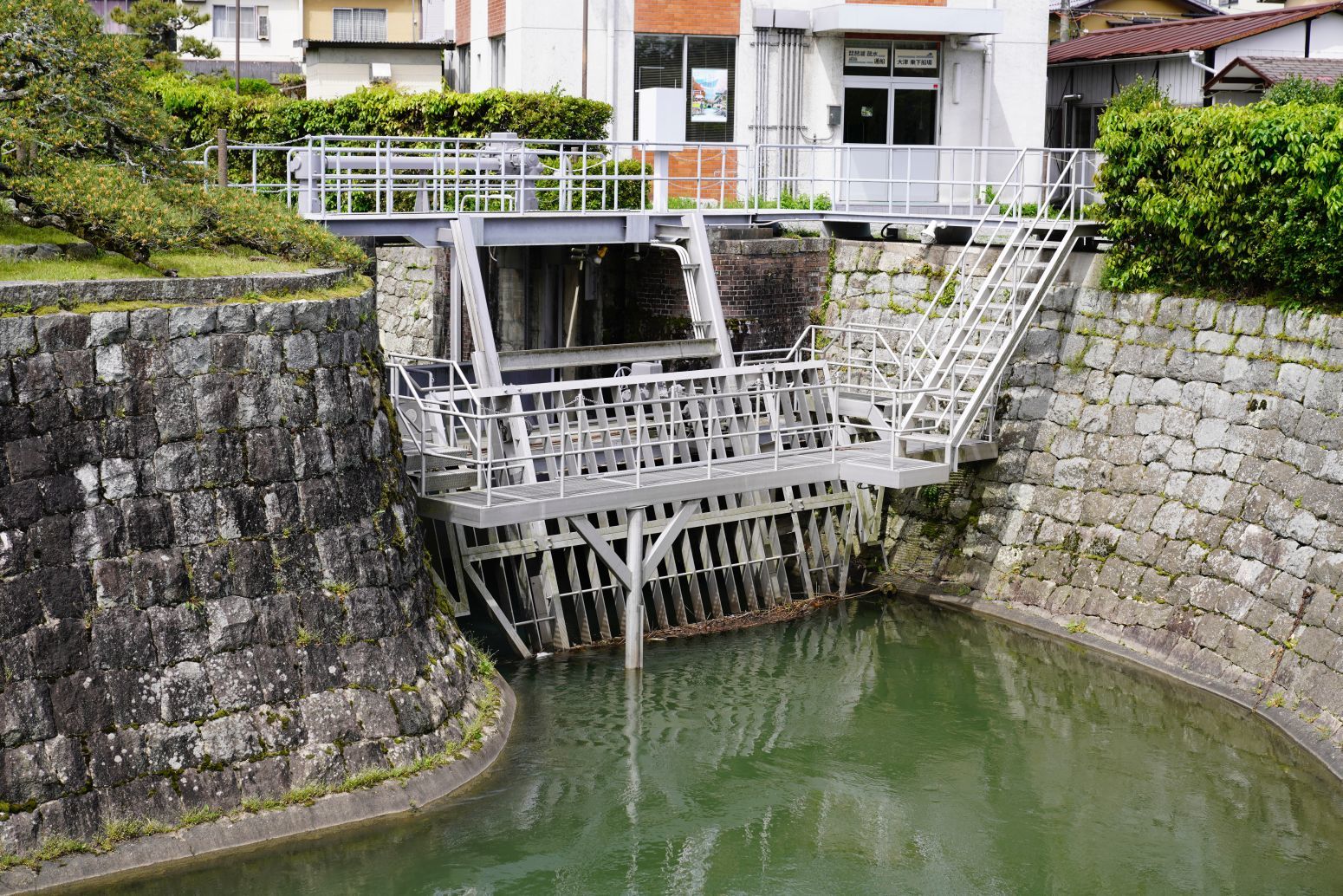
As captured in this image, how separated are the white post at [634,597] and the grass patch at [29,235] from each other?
245 inches

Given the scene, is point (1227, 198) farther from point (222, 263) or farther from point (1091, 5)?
point (1091, 5)

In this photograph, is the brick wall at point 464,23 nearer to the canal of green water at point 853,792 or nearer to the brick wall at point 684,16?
the brick wall at point 684,16

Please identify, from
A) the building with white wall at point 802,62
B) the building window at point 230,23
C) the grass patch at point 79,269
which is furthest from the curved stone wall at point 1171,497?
the building window at point 230,23

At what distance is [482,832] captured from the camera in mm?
13469

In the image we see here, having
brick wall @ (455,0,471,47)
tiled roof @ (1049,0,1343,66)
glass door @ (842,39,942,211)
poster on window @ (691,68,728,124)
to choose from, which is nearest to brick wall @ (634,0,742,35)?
poster on window @ (691,68,728,124)

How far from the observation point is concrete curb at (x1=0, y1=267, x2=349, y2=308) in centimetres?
1251

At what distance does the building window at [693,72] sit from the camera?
28188mm

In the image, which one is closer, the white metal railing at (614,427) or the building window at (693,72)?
the white metal railing at (614,427)

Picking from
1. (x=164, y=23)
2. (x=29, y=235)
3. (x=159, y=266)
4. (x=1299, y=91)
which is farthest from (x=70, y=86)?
(x=164, y=23)

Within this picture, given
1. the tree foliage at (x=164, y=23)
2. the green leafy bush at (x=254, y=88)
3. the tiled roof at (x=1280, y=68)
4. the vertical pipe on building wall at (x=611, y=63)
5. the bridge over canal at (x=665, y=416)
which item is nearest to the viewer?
the bridge over canal at (x=665, y=416)

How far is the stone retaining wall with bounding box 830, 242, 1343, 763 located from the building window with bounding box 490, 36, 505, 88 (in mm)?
10764

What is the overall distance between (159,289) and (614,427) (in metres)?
6.35

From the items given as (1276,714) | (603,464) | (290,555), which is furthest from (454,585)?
(1276,714)

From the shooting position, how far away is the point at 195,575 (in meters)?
13.1
